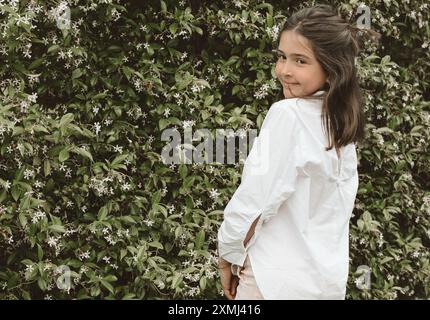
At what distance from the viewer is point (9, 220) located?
8.33 ft

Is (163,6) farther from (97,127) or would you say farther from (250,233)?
(250,233)

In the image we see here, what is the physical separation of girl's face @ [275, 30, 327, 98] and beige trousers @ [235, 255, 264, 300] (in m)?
0.56

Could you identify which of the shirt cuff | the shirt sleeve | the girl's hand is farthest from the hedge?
the shirt sleeve

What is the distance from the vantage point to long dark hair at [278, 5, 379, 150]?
188cm

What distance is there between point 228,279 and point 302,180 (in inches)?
17.0

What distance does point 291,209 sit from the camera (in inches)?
71.7

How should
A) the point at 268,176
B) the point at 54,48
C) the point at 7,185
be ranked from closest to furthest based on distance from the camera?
1. the point at 268,176
2. the point at 7,185
3. the point at 54,48

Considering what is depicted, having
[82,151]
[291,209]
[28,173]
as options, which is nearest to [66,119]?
[82,151]

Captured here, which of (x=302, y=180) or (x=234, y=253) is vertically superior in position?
(x=302, y=180)

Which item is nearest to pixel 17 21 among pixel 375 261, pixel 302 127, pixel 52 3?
pixel 52 3
